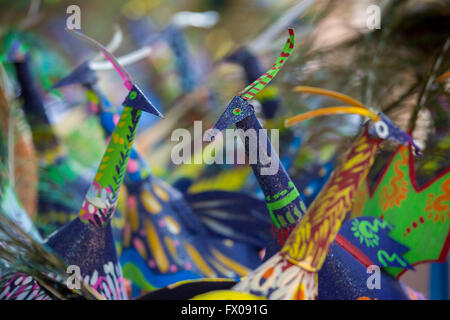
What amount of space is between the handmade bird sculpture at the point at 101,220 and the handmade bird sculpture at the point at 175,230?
0.15 m

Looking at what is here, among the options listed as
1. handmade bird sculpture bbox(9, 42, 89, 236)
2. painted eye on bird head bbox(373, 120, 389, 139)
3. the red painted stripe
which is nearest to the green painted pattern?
the red painted stripe

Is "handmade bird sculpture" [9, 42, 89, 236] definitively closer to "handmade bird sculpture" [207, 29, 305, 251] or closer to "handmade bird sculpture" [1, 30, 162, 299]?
"handmade bird sculpture" [1, 30, 162, 299]

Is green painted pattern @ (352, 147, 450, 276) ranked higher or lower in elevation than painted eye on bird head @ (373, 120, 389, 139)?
lower

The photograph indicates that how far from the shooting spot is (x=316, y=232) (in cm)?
56

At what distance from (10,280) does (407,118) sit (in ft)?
1.95

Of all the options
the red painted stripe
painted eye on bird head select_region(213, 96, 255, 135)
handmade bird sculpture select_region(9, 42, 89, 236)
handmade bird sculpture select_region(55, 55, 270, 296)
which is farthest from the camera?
handmade bird sculpture select_region(9, 42, 89, 236)

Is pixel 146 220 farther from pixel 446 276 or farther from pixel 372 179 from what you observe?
pixel 446 276

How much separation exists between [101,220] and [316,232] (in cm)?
26

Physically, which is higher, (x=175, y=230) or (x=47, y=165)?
(x=47, y=165)

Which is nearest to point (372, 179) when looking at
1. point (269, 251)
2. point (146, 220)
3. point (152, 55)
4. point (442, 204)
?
point (442, 204)

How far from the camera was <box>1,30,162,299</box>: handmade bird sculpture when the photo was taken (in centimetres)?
61

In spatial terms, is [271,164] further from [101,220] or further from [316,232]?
[101,220]

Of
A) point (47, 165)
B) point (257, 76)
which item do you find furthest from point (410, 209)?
point (47, 165)

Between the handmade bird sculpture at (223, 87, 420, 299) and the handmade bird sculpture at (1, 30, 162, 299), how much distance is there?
6.6 inches
